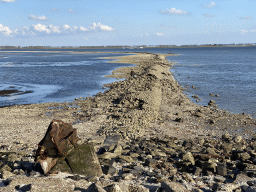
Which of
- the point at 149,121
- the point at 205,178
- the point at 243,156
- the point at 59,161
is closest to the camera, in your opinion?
the point at 59,161

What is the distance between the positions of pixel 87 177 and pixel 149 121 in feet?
32.3

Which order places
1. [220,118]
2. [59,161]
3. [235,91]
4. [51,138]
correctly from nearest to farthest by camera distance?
[51,138] < [59,161] < [220,118] < [235,91]

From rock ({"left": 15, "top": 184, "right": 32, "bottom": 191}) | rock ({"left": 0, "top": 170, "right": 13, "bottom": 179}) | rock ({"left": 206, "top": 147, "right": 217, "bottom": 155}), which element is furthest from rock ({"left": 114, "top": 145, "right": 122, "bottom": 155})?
rock ({"left": 15, "top": 184, "right": 32, "bottom": 191})

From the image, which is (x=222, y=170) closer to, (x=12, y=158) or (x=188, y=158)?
(x=188, y=158)

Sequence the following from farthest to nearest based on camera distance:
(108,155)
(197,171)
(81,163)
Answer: (108,155) → (197,171) → (81,163)

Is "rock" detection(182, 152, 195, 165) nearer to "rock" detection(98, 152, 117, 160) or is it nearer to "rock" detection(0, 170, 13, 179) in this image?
"rock" detection(98, 152, 117, 160)

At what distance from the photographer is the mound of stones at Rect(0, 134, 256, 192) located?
8125 mm

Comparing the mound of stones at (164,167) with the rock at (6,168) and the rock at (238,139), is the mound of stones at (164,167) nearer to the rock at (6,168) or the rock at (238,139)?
the rock at (6,168)

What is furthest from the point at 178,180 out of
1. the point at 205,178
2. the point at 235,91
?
the point at 235,91

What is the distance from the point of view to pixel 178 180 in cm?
901

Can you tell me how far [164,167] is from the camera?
406 inches

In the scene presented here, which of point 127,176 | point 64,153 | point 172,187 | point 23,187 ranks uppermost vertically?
point 64,153

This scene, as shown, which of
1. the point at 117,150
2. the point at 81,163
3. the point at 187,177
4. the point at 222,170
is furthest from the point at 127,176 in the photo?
the point at 222,170

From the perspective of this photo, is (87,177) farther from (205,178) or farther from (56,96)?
(56,96)
